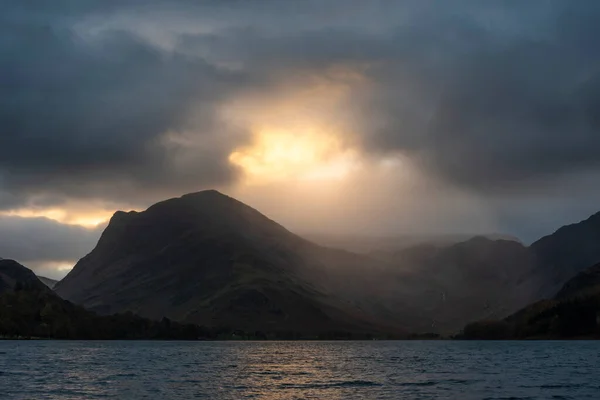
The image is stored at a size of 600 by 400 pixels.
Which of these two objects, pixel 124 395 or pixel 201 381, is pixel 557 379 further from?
pixel 124 395

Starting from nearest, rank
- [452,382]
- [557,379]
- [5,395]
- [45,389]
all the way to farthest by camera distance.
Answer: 1. [5,395]
2. [45,389]
3. [452,382]
4. [557,379]

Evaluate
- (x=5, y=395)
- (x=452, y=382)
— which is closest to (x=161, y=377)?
(x=5, y=395)

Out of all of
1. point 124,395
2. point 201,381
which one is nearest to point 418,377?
point 201,381

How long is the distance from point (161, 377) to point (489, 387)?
278 feet

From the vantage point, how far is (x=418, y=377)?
19675 centimetres

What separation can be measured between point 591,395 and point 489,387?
2352cm

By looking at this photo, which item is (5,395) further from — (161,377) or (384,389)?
(384,389)

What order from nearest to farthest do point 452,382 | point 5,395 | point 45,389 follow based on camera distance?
point 5,395
point 45,389
point 452,382

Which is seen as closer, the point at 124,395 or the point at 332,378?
the point at 124,395

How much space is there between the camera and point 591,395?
142375 millimetres

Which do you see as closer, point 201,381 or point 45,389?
point 45,389

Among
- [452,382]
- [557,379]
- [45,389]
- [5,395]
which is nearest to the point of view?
[5,395]

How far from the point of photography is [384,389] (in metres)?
160

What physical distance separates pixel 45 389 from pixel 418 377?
9316cm
